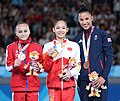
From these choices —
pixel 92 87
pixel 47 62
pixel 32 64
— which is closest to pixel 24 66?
pixel 32 64

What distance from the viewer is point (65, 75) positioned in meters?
5.74

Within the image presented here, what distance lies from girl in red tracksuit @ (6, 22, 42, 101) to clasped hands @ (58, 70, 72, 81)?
319 millimetres

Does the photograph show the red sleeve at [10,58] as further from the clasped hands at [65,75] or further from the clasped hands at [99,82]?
the clasped hands at [99,82]

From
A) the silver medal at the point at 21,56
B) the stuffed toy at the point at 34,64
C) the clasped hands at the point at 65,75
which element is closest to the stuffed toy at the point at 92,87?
the clasped hands at the point at 65,75

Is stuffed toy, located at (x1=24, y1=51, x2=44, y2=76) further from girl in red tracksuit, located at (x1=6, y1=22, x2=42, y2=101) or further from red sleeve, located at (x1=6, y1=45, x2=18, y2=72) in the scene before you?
red sleeve, located at (x1=6, y1=45, x2=18, y2=72)

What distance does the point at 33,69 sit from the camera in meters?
5.88

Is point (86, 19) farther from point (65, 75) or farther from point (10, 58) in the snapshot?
point (10, 58)

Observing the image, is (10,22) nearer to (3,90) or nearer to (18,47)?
(3,90)

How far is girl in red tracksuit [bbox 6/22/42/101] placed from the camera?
19.3 ft

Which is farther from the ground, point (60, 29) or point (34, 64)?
point (60, 29)

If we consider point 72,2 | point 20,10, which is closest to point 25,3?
point 20,10

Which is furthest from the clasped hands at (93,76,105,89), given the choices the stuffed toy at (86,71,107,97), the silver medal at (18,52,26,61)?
the silver medal at (18,52,26,61)

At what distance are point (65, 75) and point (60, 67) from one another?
14 centimetres

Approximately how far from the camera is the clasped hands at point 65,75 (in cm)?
573
